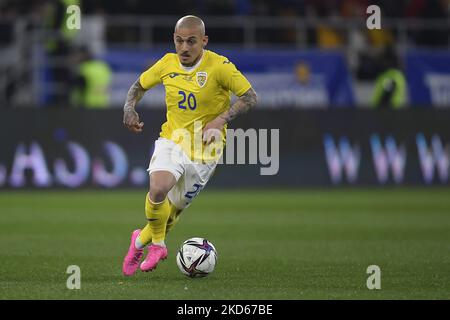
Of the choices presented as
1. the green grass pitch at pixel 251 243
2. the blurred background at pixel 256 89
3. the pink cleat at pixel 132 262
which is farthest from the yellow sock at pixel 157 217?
the blurred background at pixel 256 89

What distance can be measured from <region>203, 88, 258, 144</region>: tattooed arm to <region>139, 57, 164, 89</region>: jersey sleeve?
30.7 inches

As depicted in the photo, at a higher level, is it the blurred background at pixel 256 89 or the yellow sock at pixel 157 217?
the blurred background at pixel 256 89

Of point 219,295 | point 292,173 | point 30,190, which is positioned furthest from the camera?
point 292,173

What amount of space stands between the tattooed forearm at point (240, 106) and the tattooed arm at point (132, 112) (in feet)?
2.54

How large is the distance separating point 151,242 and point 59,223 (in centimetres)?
558

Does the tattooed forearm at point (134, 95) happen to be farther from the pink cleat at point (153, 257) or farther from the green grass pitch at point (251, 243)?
the green grass pitch at point (251, 243)

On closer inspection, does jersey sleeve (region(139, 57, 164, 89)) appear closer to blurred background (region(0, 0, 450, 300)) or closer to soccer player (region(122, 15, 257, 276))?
soccer player (region(122, 15, 257, 276))

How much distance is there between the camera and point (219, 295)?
8281 millimetres

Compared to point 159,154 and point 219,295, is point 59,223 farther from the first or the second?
point 219,295

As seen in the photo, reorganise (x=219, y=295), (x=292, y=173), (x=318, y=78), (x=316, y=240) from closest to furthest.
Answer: (x=219, y=295)
(x=316, y=240)
(x=292, y=173)
(x=318, y=78)

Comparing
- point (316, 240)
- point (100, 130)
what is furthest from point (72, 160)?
point (316, 240)

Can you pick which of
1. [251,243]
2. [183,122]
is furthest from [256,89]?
[183,122]

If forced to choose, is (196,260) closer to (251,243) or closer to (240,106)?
(240,106)

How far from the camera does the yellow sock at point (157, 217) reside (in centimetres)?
966
